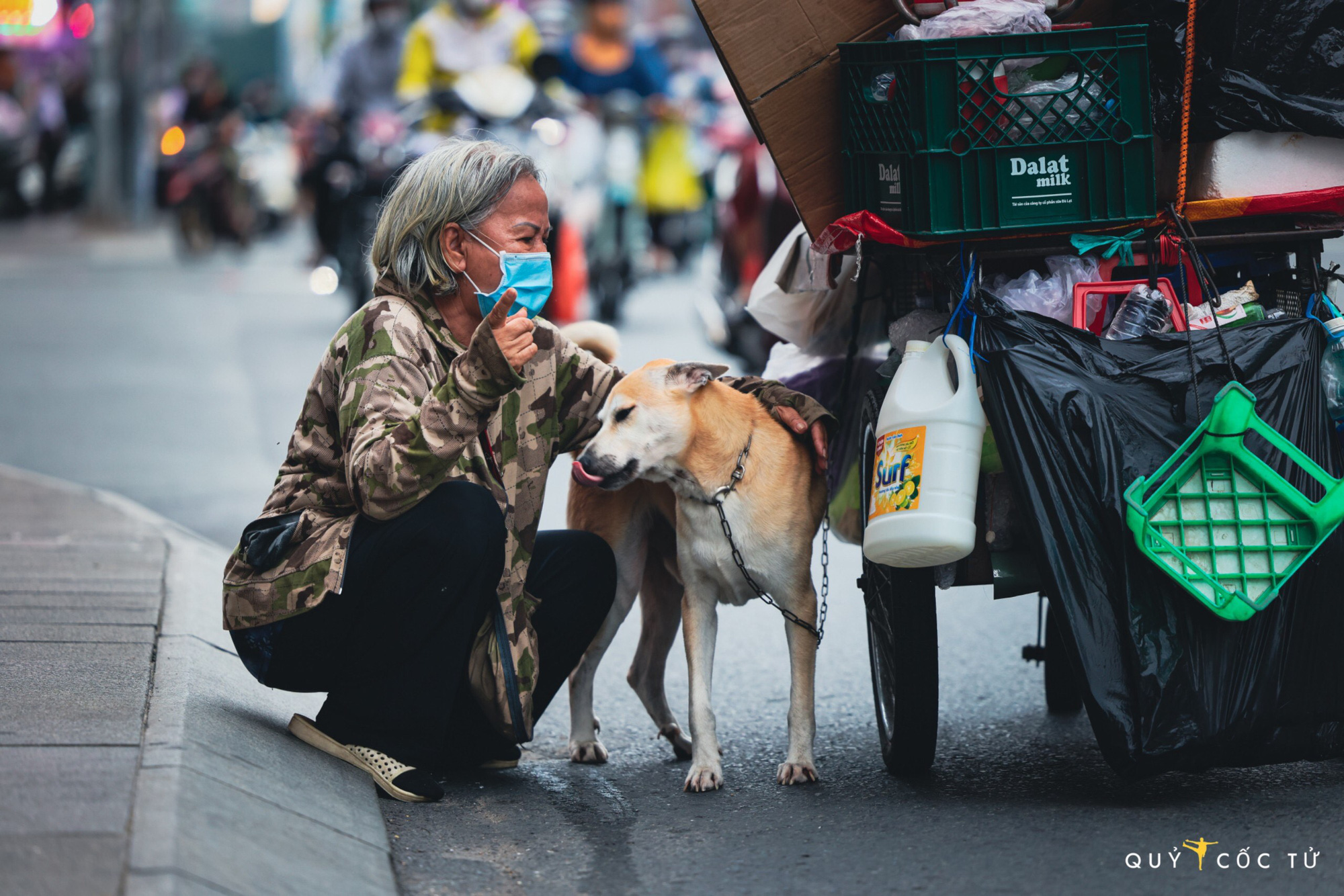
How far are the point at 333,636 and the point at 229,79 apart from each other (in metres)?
46.1

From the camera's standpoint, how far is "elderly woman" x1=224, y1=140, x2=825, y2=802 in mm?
3258

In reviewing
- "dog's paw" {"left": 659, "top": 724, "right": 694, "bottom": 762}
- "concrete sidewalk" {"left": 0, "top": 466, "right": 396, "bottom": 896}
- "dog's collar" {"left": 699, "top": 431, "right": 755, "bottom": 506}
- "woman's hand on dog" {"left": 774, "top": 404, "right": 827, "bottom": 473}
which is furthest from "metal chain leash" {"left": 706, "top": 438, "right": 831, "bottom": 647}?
"concrete sidewalk" {"left": 0, "top": 466, "right": 396, "bottom": 896}

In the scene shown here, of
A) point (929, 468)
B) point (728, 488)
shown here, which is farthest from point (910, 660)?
point (728, 488)

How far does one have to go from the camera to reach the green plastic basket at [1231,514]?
10.1ft

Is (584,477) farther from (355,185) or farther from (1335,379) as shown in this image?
(355,185)

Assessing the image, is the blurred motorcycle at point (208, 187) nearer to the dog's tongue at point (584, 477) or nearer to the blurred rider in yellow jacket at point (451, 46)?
the blurred rider in yellow jacket at point (451, 46)

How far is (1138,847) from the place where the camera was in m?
3.05

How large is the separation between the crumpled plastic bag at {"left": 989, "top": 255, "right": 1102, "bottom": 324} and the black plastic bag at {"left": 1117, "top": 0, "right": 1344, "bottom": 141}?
350 millimetres

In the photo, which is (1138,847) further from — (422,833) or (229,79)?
(229,79)

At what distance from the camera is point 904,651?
11.1 feet

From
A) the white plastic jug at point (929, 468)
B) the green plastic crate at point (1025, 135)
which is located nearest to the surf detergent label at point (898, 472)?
the white plastic jug at point (929, 468)

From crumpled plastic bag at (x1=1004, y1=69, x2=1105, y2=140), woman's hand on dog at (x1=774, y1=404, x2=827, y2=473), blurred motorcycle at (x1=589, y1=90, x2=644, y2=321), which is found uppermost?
crumpled plastic bag at (x1=1004, y1=69, x2=1105, y2=140)

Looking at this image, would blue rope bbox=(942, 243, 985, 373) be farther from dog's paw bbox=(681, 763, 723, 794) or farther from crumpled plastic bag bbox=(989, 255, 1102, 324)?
dog's paw bbox=(681, 763, 723, 794)

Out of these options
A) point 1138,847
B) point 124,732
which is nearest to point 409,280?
point 124,732
